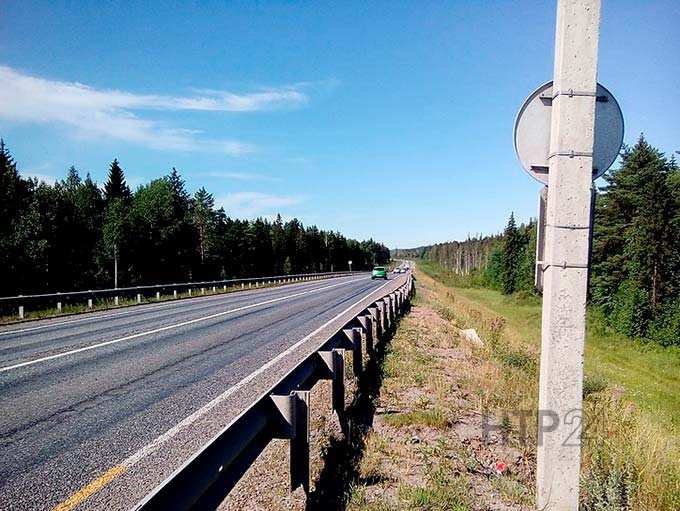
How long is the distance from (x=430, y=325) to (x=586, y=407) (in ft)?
27.6

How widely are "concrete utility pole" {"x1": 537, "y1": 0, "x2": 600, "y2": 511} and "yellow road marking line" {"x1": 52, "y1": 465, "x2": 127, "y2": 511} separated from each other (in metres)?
3.63

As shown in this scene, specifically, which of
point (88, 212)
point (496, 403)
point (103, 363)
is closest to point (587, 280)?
point (496, 403)

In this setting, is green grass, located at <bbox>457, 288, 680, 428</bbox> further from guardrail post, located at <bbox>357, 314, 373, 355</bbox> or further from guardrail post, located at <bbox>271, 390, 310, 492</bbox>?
guardrail post, located at <bbox>271, 390, 310, 492</bbox>

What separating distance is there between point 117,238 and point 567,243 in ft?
150

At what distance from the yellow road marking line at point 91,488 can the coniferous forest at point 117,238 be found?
3043cm

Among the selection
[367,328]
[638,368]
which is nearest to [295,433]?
[367,328]

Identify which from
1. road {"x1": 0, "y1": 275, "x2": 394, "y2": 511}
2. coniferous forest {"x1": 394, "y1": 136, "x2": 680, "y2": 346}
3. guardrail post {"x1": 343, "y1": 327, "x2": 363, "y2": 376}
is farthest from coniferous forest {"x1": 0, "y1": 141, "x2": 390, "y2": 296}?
coniferous forest {"x1": 394, "y1": 136, "x2": 680, "y2": 346}

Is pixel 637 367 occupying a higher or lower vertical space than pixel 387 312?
lower

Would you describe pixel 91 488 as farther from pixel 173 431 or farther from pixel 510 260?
pixel 510 260

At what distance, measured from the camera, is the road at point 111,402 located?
416 centimetres

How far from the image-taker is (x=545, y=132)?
10.5 ft

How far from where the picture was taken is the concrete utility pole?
2.91 meters

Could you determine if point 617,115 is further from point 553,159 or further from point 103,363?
point 103,363

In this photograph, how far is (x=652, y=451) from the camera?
4.46m
